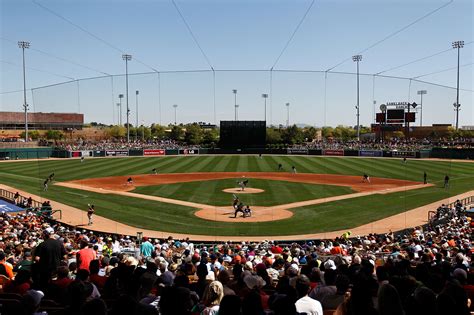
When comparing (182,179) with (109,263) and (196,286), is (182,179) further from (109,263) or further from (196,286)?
(196,286)

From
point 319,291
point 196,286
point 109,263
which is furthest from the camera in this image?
point 109,263

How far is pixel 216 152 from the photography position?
77.9 m

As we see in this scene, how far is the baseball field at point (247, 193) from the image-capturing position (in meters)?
24.5

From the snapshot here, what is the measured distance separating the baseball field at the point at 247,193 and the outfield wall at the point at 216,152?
9.70 meters

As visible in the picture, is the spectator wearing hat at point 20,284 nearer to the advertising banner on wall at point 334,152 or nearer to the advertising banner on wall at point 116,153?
the advertising banner on wall at point 116,153

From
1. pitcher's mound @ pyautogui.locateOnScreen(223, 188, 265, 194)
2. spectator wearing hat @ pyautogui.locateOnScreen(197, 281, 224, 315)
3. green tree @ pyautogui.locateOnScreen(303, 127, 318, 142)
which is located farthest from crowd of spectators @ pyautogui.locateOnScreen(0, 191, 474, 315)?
green tree @ pyautogui.locateOnScreen(303, 127, 318, 142)

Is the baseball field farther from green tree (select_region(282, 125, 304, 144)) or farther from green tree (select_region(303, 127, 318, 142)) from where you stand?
green tree (select_region(303, 127, 318, 142))

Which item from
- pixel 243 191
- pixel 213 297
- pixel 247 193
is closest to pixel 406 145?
pixel 243 191

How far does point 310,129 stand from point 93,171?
86899 mm

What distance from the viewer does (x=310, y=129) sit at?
417ft

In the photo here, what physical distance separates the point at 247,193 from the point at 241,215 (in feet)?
25.5

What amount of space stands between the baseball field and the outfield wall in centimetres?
970

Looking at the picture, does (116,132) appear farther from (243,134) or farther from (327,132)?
(327,132)

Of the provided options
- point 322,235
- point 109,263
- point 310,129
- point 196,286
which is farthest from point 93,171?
point 310,129
